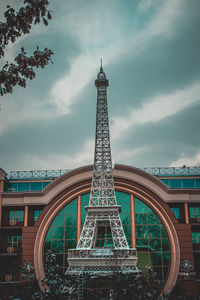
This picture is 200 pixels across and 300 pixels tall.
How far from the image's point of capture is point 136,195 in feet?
131

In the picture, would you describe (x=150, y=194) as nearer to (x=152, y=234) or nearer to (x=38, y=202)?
(x=152, y=234)

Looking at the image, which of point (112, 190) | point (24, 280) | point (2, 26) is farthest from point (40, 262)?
point (2, 26)

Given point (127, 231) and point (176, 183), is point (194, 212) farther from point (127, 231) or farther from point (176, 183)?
point (127, 231)

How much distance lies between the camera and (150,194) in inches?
1558

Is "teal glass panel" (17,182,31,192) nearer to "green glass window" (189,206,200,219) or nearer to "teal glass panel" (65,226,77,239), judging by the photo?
"teal glass panel" (65,226,77,239)

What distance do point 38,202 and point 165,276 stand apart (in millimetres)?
16264

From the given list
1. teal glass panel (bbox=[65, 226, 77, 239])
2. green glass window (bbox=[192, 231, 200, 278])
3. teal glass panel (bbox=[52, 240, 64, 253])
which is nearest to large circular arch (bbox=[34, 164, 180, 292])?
teal glass panel (bbox=[52, 240, 64, 253])

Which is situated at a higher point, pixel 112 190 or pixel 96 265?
pixel 112 190

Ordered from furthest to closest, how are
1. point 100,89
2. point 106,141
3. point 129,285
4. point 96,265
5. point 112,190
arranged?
point 100,89
point 106,141
point 112,190
point 96,265
point 129,285

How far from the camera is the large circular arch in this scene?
1436 inches

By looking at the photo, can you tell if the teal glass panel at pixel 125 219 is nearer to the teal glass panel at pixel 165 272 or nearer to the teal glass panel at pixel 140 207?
the teal glass panel at pixel 140 207

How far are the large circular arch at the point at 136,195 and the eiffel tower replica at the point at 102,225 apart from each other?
5.74 feet

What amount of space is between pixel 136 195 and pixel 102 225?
5218mm

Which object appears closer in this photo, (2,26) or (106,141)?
(2,26)
